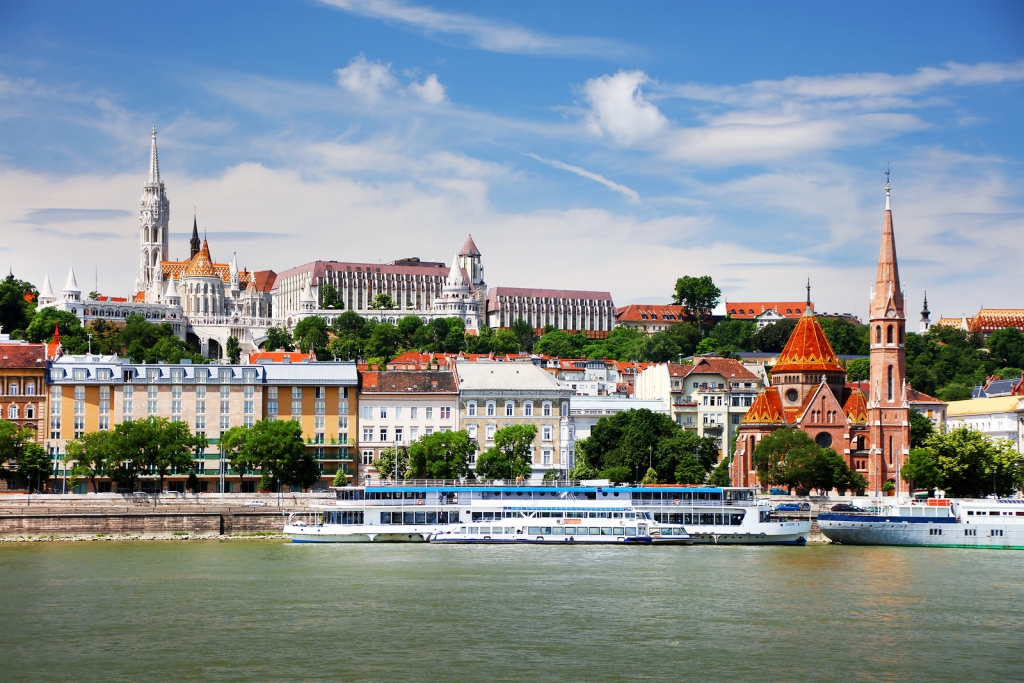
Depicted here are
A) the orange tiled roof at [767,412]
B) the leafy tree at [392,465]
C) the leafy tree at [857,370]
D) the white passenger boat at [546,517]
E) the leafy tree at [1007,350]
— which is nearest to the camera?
the white passenger boat at [546,517]

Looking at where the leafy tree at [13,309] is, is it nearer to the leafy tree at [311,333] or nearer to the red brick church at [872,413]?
the leafy tree at [311,333]

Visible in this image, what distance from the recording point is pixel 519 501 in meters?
69.6

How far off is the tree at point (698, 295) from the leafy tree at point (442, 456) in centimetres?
11352

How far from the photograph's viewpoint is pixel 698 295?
638ft

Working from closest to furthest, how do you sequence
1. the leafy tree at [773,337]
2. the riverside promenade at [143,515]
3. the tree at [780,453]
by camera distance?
1. the riverside promenade at [143,515]
2. the tree at [780,453]
3. the leafy tree at [773,337]

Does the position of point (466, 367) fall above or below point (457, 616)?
above

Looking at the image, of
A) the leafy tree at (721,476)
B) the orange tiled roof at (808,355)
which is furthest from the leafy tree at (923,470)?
the orange tiled roof at (808,355)

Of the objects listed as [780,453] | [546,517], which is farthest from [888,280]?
[546,517]

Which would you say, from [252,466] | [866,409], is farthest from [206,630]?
[866,409]

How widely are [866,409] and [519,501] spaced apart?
3486 centimetres

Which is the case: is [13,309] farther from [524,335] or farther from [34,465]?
[34,465]

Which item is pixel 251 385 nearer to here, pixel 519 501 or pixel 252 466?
pixel 252 466

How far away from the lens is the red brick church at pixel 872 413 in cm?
9181

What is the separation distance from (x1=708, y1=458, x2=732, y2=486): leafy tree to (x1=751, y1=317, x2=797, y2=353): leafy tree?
239ft
